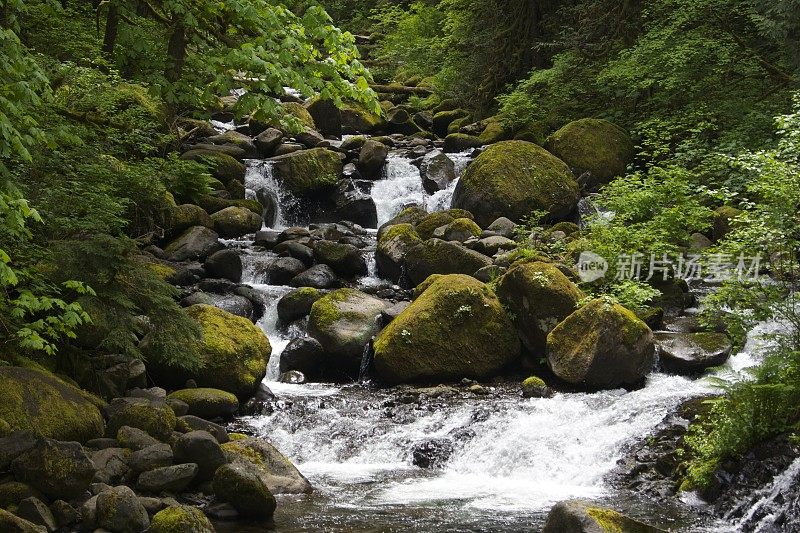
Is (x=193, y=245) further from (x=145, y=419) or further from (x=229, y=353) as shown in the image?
(x=145, y=419)

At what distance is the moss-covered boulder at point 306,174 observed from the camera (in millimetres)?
19438

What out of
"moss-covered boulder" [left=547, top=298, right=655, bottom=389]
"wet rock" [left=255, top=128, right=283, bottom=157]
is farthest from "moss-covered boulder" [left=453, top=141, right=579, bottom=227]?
"moss-covered boulder" [left=547, top=298, right=655, bottom=389]

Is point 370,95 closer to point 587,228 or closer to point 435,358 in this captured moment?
point 435,358

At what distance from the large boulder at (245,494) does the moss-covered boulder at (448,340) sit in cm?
494

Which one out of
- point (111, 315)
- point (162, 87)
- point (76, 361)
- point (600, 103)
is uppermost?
point (600, 103)

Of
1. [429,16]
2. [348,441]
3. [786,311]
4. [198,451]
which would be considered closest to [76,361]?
[198,451]

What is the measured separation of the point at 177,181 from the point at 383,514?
10.7 m

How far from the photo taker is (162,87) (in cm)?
840

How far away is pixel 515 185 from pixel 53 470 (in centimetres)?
1220

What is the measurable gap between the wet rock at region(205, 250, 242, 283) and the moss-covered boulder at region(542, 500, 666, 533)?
1001cm

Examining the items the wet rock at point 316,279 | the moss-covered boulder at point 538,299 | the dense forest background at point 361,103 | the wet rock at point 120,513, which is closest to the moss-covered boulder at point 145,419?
the dense forest background at point 361,103

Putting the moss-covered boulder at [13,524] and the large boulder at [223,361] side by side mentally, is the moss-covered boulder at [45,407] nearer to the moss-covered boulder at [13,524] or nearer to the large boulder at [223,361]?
the moss-covered boulder at [13,524]

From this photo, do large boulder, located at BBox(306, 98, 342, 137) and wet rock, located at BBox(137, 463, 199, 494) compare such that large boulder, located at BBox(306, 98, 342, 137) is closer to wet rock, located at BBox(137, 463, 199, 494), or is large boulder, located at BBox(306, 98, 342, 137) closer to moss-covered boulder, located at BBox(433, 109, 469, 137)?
moss-covered boulder, located at BBox(433, 109, 469, 137)

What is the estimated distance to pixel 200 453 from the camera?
7523 millimetres
